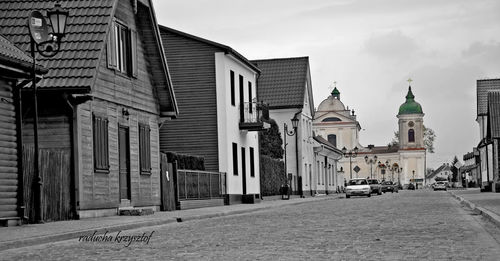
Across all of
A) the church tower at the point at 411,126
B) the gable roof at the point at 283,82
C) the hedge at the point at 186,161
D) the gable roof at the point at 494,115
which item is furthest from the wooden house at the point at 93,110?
the church tower at the point at 411,126

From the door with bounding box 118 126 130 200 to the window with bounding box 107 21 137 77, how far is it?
184 cm

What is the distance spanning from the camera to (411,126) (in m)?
158

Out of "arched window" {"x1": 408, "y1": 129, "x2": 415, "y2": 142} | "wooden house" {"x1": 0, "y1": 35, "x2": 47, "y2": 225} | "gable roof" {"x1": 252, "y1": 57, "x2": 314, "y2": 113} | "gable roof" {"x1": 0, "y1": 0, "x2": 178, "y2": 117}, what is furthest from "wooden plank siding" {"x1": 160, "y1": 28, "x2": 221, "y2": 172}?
"arched window" {"x1": 408, "y1": 129, "x2": 415, "y2": 142}

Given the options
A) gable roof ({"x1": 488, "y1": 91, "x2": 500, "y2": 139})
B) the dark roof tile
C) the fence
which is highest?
the dark roof tile

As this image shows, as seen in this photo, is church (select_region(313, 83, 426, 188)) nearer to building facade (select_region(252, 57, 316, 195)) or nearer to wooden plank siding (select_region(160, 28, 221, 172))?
building facade (select_region(252, 57, 316, 195))

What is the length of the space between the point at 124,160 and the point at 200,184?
22.7 ft

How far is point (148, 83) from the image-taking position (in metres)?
27.9

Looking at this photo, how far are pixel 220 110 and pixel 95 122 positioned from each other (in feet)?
47.3

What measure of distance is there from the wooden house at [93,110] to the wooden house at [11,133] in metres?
0.51

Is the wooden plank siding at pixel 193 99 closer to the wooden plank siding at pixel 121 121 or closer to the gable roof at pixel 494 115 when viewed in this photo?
the wooden plank siding at pixel 121 121

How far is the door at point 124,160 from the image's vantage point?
25.1 metres

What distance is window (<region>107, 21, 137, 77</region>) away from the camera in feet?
81.0

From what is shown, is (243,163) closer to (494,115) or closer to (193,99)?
(193,99)

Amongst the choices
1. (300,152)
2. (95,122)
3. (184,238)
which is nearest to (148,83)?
(95,122)
